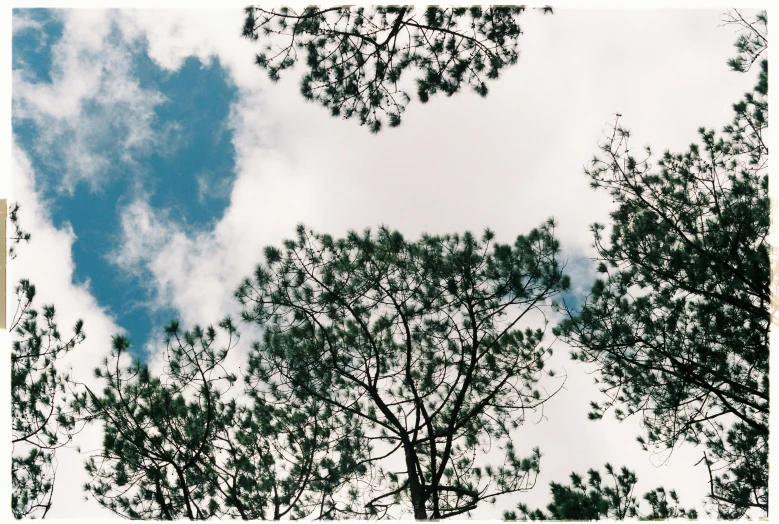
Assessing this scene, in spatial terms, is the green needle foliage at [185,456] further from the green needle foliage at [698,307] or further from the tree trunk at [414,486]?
the green needle foliage at [698,307]

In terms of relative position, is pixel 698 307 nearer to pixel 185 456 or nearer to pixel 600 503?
pixel 600 503

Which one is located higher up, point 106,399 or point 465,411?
point 106,399

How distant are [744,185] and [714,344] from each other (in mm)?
1216

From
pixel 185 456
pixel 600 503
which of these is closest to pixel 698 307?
pixel 600 503

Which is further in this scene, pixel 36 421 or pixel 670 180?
pixel 670 180

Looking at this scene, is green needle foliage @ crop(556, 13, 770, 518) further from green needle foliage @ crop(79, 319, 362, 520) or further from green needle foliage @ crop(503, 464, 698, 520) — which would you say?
green needle foliage @ crop(79, 319, 362, 520)

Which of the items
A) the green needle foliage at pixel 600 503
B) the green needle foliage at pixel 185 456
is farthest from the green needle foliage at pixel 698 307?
the green needle foliage at pixel 185 456

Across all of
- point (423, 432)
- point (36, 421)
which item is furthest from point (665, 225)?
point (36, 421)

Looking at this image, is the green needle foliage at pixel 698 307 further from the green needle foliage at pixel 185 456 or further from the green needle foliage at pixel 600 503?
the green needle foliage at pixel 185 456

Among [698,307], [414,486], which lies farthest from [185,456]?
[698,307]

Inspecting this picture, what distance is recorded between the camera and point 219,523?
3176mm

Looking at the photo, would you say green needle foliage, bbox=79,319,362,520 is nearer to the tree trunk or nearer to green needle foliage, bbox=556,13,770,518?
the tree trunk

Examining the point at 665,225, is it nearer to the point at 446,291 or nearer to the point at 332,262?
the point at 446,291

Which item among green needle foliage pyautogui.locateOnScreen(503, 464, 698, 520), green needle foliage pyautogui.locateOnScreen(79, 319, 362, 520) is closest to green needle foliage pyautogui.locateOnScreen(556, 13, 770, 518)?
green needle foliage pyautogui.locateOnScreen(503, 464, 698, 520)
